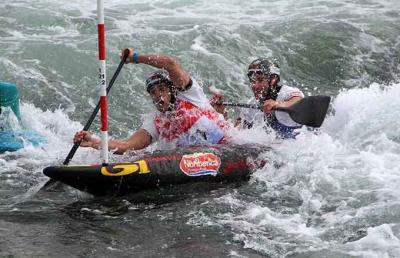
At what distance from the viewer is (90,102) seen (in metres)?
9.62

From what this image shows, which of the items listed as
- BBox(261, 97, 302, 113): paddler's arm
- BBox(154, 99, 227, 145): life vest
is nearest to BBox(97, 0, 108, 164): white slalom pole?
BBox(154, 99, 227, 145): life vest

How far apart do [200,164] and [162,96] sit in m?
0.80

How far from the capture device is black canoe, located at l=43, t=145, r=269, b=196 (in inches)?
215

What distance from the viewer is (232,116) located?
972 centimetres

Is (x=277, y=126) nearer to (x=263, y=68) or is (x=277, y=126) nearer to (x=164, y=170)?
(x=263, y=68)

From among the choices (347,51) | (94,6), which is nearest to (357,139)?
(347,51)

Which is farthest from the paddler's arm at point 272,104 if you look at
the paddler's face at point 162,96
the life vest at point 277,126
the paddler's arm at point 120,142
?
the paddler's arm at point 120,142

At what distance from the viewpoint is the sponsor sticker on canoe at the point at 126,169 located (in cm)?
548

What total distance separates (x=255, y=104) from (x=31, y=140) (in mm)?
2862

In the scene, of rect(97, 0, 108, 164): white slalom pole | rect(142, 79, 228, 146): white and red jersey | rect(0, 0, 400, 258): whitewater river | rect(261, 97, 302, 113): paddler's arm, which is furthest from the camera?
rect(261, 97, 302, 113): paddler's arm

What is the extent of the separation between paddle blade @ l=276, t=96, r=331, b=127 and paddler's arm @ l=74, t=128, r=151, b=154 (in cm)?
154

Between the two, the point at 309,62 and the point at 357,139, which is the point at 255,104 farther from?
the point at 309,62

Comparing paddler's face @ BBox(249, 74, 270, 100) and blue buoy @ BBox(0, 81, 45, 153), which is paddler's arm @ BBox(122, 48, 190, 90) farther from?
blue buoy @ BBox(0, 81, 45, 153)

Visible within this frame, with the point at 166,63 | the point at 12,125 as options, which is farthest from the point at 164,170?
the point at 12,125
